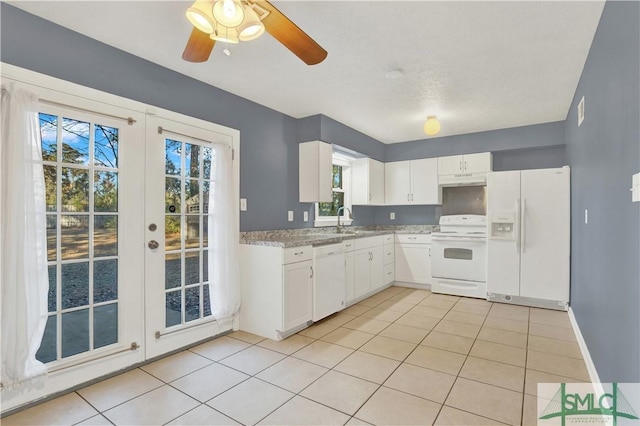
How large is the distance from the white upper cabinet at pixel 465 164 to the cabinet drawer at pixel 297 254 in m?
2.85

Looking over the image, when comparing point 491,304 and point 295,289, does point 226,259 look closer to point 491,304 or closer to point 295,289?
point 295,289

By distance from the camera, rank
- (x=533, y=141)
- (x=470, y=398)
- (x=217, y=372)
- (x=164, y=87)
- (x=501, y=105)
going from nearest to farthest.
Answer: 1. (x=470, y=398)
2. (x=217, y=372)
3. (x=164, y=87)
4. (x=501, y=105)
5. (x=533, y=141)

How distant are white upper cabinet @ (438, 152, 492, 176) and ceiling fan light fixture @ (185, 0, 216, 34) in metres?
4.21

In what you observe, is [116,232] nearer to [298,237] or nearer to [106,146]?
[106,146]

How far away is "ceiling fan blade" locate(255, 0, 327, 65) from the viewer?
1.57 metres

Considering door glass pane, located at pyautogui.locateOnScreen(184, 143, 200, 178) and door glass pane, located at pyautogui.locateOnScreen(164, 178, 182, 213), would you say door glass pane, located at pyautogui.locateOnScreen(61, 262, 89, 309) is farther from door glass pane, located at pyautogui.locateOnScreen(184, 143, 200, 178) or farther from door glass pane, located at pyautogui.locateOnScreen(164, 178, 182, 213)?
door glass pane, located at pyautogui.locateOnScreen(184, 143, 200, 178)

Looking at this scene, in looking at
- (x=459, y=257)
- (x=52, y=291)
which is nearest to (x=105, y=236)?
(x=52, y=291)

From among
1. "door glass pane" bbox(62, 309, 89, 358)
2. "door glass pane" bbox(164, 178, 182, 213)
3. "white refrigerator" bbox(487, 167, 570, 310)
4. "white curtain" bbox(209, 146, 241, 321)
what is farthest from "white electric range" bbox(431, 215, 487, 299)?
"door glass pane" bbox(62, 309, 89, 358)

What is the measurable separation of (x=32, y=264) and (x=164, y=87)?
5.36 ft

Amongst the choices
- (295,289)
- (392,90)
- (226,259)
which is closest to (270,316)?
(295,289)

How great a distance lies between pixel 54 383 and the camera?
6.68 feet

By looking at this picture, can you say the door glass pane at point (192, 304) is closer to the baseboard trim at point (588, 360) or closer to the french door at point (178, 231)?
the french door at point (178, 231)

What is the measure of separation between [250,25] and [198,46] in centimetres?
48

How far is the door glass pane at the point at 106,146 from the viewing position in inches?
89.8
